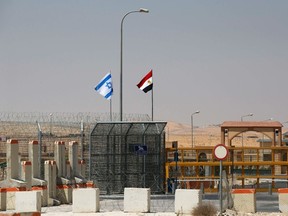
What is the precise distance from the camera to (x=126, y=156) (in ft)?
133

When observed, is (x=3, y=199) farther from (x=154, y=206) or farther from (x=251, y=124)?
(x=251, y=124)

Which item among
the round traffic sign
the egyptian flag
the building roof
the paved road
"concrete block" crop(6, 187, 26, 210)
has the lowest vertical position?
the paved road

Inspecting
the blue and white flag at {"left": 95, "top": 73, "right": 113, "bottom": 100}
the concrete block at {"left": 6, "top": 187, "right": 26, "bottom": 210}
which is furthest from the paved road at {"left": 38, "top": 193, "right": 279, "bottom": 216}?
the blue and white flag at {"left": 95, "top": 73, "right": 113, "bottom": 100}

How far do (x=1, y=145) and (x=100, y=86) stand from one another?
15.0 metres

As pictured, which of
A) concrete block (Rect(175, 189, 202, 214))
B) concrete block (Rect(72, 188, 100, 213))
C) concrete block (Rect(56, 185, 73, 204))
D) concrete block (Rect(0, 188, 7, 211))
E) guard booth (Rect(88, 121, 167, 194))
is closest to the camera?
concrete block (Rect(175, 189, 202, 214))

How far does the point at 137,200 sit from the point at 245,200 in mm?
3618

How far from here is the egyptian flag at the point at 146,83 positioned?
46438mm

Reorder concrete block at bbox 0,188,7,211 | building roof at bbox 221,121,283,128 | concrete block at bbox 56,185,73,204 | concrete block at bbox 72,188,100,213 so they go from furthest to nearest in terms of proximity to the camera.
A: building roof at bbox 221,121,283,128 → concrete block at bbox 56,185,73,204 → concrete block at bbox 0,188,7,211 → concrete block at bbox 72,188,100,213

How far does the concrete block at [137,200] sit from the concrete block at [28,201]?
2990 millimetres

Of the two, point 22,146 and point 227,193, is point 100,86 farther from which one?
point 227,193

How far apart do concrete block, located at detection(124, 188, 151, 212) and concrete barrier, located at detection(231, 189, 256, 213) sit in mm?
2917

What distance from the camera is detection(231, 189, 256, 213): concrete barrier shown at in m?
27.9

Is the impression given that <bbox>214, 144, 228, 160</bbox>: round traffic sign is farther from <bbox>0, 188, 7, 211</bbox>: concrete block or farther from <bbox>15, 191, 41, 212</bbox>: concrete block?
<bbox>0, 188, 7, 211</bbox>: concrete block

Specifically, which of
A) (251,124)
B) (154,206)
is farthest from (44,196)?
(251,124)
